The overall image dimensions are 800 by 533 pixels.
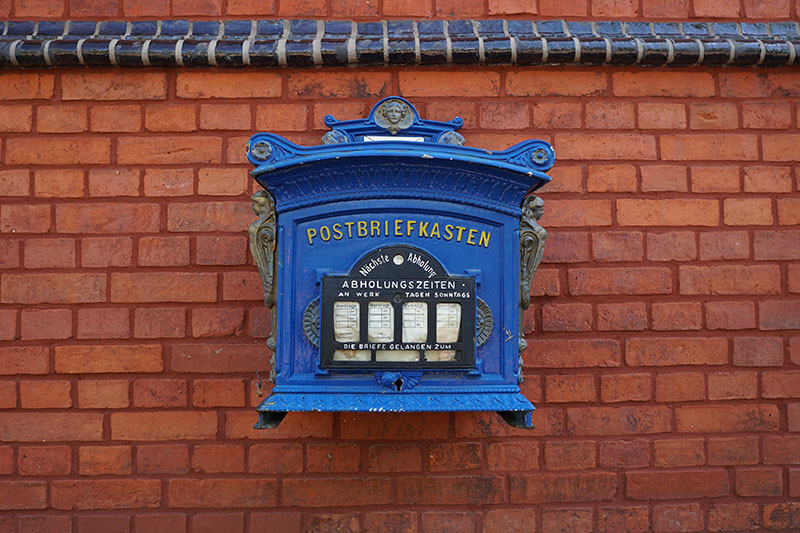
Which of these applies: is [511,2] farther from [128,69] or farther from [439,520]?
[439,520]

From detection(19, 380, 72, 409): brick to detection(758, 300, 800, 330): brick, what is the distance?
2656 mm

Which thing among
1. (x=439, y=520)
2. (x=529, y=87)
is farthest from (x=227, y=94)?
(x=439, y=520)

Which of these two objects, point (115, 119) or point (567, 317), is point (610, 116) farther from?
point (115, 119)

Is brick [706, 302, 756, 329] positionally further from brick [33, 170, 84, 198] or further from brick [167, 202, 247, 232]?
brick [33, 170, 84, 198]

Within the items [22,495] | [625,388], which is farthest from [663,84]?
[22,495]

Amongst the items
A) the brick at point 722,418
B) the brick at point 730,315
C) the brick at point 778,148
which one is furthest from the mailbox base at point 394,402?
the brick at point 778,148

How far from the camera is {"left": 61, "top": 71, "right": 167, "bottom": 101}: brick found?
244cm

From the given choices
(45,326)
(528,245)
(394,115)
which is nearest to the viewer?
(528,245)

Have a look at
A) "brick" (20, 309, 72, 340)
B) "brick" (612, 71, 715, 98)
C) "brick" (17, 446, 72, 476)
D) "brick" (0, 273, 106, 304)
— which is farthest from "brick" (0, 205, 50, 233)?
"brick" (612, 71, 715, 98)

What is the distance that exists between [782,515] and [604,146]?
5.17 feet

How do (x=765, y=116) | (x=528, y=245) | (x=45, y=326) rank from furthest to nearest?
(x=765, y=116) → (x=45, y=326) → (x=528, y=245)

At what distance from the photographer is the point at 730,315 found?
245cm

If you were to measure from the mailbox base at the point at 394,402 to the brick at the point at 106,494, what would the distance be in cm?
79

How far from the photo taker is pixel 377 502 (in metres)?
2.38
